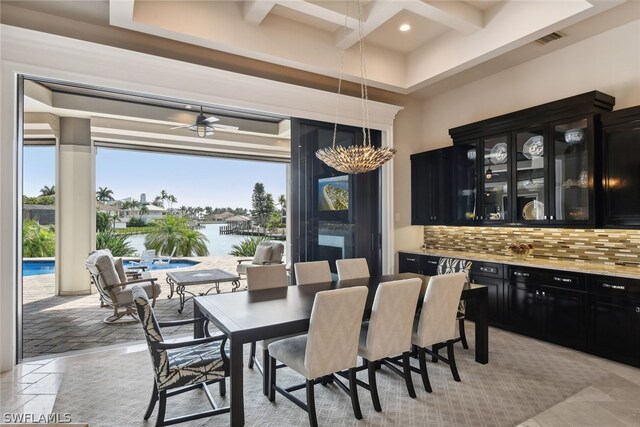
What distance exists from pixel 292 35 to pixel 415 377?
3.89 meters

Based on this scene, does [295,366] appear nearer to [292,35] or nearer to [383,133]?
[292,35]

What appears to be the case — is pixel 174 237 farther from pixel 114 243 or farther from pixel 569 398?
pixel 569 398

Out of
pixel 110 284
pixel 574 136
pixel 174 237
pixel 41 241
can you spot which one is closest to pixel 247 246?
pixel 174 237

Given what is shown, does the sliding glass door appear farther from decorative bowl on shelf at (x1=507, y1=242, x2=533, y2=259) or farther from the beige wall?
decorative bowl on shelf at (x1=507, y1=242, x2=533, y2=259)

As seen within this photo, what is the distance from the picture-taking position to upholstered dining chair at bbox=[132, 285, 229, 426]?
7.09 feet

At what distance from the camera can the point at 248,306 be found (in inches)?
104

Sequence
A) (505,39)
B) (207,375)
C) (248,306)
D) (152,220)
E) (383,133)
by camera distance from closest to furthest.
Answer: (207,375), (248,306), (505,39), (383,133), (152,220)


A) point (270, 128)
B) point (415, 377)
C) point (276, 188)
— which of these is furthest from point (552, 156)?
point (276, 188)

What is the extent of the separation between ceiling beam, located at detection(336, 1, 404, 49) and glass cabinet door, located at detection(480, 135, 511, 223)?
2.14 m

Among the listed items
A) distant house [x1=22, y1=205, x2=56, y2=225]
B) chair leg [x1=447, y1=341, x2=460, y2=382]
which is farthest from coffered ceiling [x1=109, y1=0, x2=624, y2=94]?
distant house [x1=22, y1=205, x2=56, y2=225]

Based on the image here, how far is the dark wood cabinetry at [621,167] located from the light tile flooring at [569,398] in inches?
55.7

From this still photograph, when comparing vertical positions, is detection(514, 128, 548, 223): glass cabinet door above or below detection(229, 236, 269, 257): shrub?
above

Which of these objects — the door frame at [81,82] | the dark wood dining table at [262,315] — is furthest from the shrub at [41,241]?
the dark wood dining table at [262,315]

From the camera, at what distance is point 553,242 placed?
14.3 feet
